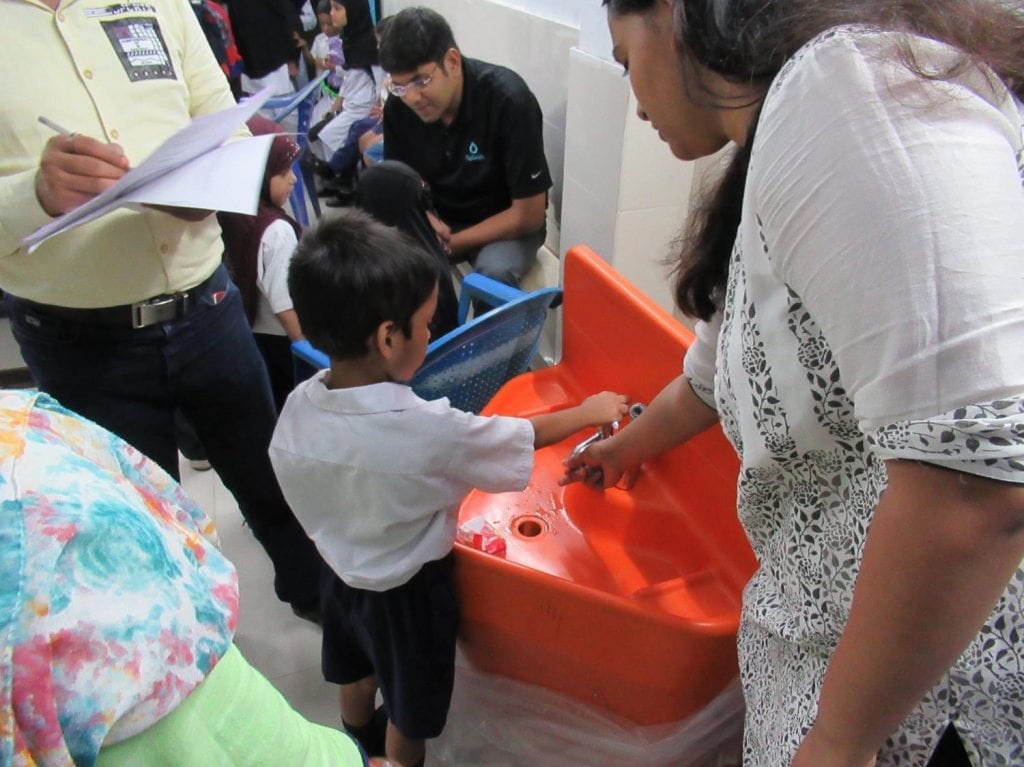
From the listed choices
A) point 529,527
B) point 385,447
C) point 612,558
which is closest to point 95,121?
point 385,447

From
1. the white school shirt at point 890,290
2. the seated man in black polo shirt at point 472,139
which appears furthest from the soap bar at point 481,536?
the seated man in black polo shirt at point 472,139

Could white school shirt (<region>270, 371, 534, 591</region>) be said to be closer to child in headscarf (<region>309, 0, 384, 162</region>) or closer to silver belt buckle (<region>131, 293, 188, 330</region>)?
silver belt buckle (<region>131, 293, 188, 330</region>)

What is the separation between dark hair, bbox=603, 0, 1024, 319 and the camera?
0.38 metres

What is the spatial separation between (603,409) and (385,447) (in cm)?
35

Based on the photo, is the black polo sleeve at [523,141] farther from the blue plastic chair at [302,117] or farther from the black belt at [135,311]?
the blue plastic chair at [302,117]

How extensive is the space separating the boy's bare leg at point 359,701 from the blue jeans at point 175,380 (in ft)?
1.15

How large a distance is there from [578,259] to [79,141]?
2.49 ft

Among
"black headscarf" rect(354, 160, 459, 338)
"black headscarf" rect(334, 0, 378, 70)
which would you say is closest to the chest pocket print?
"black headscarf" rect(354, 160, 459, 338)

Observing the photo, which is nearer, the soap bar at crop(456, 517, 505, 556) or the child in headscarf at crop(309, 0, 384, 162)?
the soap bar at crop(456, 517, 505, 556)

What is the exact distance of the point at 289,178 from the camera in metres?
1.79

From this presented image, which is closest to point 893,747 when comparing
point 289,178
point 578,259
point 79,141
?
point 578,259

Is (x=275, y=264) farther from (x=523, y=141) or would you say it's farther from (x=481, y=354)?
(x=523, y=141)

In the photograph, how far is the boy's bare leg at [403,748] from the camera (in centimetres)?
111

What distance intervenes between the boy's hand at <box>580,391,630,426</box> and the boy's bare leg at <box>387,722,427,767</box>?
58 cm
